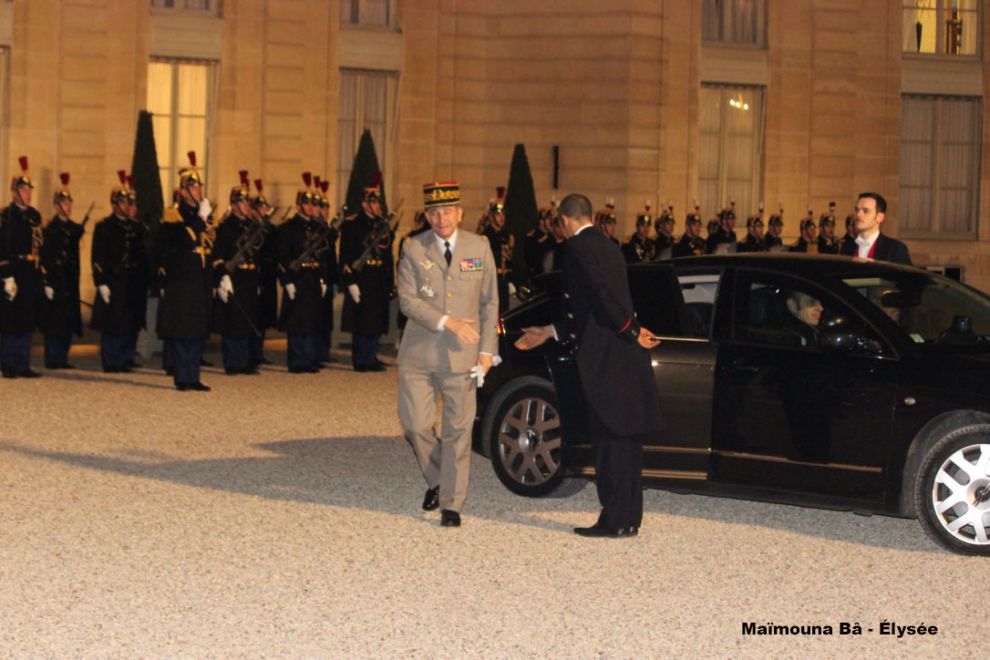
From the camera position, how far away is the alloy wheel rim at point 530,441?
11.8 meters

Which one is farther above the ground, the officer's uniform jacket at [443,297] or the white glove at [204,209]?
the white glove at [204,209]

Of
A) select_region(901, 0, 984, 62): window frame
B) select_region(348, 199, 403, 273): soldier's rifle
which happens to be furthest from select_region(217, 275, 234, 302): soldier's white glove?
select_region(901, 0, 984, 62): window frame

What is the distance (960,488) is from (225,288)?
452 inches

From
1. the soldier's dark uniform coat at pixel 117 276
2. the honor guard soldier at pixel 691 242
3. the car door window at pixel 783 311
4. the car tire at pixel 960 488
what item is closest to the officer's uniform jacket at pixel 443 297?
the car door window at pixel 783 311

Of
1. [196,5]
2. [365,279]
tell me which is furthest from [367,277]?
[196,5]

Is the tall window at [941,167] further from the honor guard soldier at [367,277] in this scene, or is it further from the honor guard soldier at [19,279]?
the honor guard soldier at [19,279]

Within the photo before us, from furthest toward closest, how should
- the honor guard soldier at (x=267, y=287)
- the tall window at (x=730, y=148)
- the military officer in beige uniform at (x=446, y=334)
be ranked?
the tall window at (x=730, y=148), the honor guard soldier at (x=267, y=287), the military officer in beige uniform at (x=446, y=334)

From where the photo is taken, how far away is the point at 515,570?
376 inches

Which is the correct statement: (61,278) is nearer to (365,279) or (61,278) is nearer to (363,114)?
(365,279)

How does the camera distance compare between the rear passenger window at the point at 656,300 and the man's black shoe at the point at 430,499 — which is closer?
the man's black shoe at the point at 430,499

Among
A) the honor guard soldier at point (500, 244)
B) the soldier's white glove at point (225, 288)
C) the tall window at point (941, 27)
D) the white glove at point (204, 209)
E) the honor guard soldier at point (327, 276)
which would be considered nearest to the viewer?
the white glove at point (204, 209)

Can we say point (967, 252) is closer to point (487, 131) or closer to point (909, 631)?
point (487, 131)

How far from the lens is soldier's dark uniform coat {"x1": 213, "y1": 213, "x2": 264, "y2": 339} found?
20562 mm

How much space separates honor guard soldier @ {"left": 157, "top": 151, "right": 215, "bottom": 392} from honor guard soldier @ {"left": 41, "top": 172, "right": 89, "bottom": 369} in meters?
1.29
